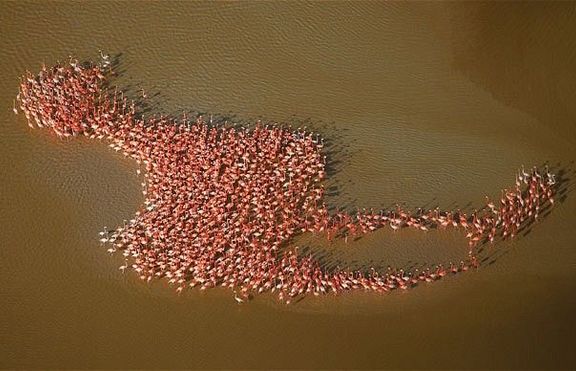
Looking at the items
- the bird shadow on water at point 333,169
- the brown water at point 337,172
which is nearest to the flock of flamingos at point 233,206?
the bird shadow on water at point 333,169

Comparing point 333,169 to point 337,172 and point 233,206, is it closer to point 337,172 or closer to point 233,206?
point 337,172

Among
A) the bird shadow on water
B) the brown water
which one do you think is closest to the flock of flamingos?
the bird shadow on water

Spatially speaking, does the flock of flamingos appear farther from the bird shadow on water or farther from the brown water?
the brown water

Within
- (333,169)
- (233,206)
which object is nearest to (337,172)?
(333,169)

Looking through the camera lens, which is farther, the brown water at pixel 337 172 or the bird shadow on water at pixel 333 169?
the bird shadow on water at pixel 333 169

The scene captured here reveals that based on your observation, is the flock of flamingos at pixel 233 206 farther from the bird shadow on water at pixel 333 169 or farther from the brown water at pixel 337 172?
the brown water at pixel 337 172
